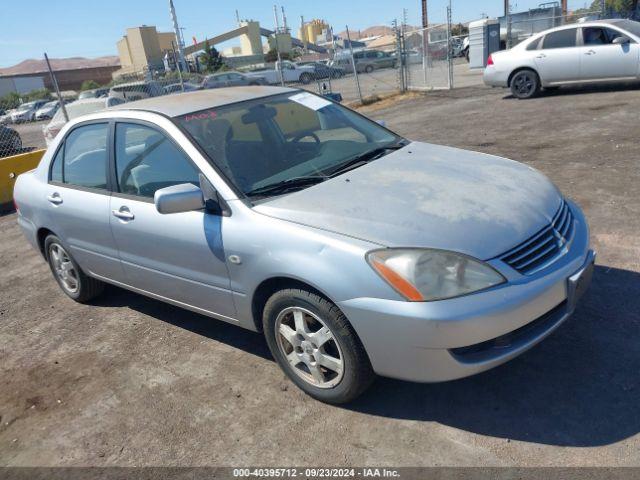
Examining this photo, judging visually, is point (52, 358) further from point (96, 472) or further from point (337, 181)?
point (337, 181)

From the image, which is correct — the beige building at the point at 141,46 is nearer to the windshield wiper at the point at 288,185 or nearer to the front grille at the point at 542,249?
the windshield wiper at the point at 288,185

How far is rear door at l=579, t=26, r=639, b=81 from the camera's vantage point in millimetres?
11461

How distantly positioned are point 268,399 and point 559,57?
11.6 metres

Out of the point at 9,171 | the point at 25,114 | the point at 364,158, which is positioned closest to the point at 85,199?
the point at 364,158

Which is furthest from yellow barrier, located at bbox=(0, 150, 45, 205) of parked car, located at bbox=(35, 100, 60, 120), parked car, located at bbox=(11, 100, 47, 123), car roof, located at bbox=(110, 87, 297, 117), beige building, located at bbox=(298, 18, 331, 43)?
beige building, located at bbox=(298, 18, 331, 43)

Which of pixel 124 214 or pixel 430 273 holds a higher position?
pixel 124 214

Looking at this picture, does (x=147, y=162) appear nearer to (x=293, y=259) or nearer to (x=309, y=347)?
(x=293, y=259)

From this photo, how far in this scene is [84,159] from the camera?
4352mm

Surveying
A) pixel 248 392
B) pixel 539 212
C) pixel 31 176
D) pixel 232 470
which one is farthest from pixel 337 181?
pixel 31 176

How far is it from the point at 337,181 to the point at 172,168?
1.10 metres

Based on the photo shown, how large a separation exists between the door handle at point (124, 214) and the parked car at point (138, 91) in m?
13.9

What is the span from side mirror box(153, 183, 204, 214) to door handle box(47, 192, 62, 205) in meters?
1.72

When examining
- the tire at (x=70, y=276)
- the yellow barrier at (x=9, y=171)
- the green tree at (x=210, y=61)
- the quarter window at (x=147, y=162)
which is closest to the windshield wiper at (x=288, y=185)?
the quarter window at (x=147, y=162)

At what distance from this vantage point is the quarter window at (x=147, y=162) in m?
3.53
